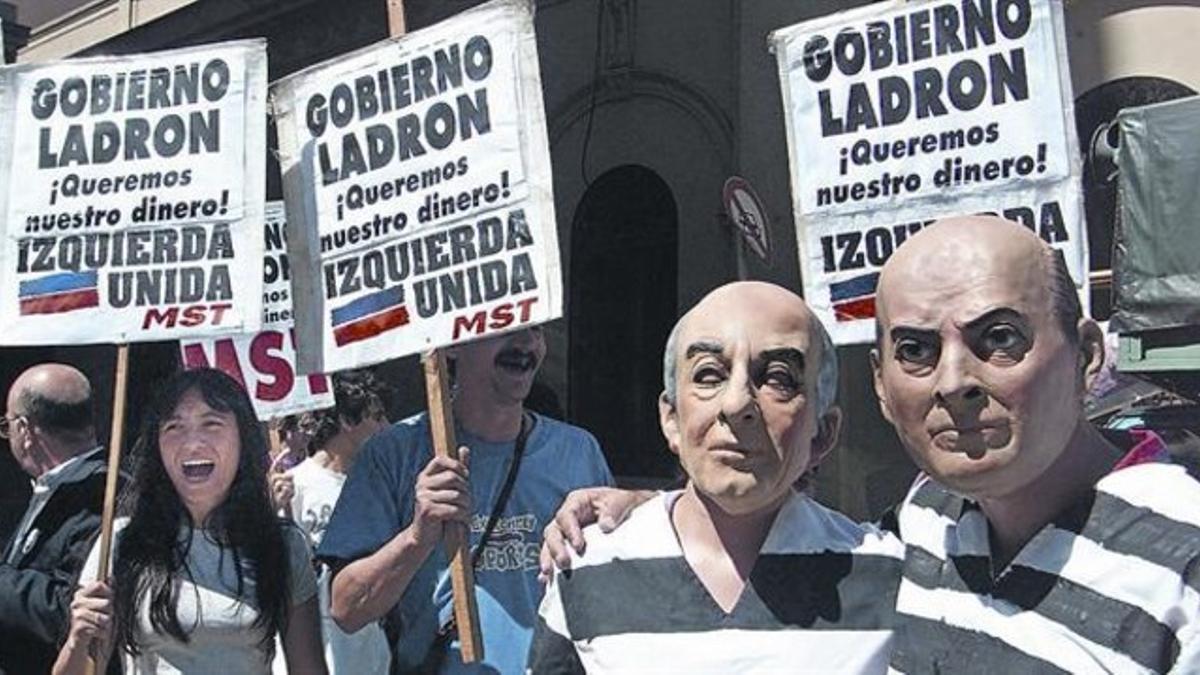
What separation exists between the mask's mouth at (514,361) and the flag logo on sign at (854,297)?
2.73 ft

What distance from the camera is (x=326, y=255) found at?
3.73 meters

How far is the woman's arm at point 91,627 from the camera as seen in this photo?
3.45 m

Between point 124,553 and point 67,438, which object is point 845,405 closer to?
point 67,438

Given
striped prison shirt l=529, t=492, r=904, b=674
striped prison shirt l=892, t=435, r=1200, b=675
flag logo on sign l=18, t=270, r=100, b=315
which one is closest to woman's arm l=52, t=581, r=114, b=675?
flag logo on sign l=18, t=270, r=100, b=315

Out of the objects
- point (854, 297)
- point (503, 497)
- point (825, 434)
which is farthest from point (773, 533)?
point (854, 297)

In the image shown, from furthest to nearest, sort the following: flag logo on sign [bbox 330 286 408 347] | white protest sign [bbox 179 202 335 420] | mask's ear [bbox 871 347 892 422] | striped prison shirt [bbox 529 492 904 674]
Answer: white protest sign [bbox 179 202 335 420]
flag logo on sign [bbox 330 286 408 347]
striped prison shirt [bbox 529 492 904 674]
mask's ear [bbox 871 347 892 422]

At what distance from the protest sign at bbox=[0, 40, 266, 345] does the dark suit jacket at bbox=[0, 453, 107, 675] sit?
0.54m

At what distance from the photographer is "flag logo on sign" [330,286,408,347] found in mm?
3609

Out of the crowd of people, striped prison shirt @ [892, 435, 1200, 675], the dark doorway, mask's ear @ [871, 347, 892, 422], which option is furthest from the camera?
the dark doorway

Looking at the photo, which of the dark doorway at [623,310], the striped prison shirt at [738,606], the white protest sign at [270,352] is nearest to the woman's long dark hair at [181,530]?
the striped prison shirt at [738,606]

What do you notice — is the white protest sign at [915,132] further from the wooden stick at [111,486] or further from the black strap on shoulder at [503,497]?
the wooden stick at [111,486]

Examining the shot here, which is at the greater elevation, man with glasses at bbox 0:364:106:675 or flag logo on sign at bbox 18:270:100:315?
flag logo on sign at bbox 18:270:100:315

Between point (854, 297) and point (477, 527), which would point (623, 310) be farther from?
point (477, 527)

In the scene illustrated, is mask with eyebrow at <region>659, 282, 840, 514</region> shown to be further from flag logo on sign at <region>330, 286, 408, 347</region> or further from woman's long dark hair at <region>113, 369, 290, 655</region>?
woman's long dark hair at <region>113, 369, 290, 655</region>
